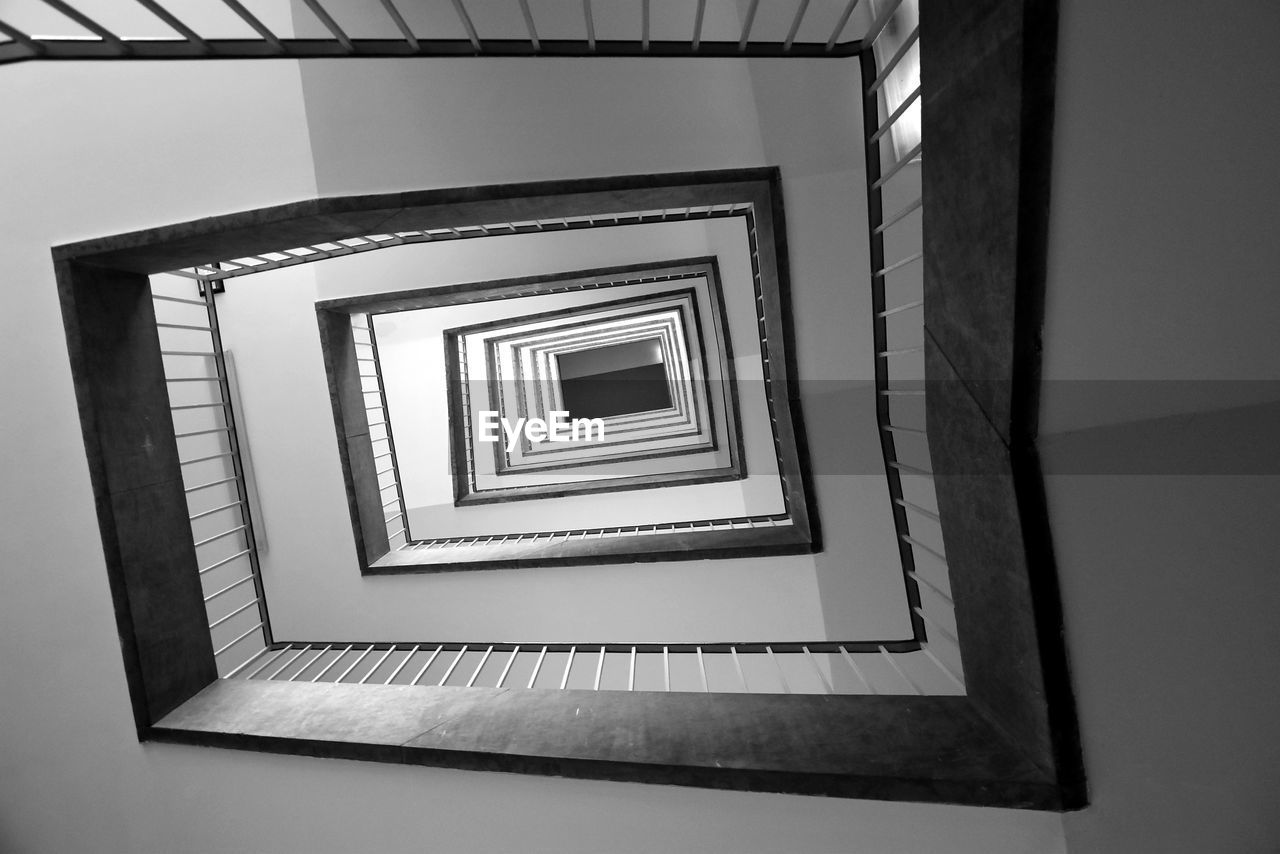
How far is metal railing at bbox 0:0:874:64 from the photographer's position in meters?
2.00

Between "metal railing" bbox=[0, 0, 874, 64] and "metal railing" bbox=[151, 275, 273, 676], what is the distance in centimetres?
256

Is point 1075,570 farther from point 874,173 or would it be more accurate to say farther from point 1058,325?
point 874,173

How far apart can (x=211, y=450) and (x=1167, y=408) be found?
20.8ft

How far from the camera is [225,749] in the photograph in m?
2.87

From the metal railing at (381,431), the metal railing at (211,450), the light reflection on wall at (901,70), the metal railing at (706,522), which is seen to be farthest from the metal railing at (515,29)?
the metal railing at (381,431)

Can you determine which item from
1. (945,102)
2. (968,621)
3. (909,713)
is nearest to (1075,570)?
(968,621)

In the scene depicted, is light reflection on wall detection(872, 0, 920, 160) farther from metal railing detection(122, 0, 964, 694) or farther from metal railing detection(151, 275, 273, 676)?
metal railing detection(151, 275, 273, 676)

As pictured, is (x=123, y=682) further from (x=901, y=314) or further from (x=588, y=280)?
(x=901, y=314)

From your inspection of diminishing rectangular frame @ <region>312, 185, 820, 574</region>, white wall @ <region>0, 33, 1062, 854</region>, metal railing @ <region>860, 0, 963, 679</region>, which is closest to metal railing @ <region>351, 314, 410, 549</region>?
diminishing rectangular frame @ <region>312, 185, 820, 574</region>

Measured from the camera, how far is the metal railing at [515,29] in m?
2.00

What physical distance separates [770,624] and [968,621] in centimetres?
295

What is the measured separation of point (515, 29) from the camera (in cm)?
249

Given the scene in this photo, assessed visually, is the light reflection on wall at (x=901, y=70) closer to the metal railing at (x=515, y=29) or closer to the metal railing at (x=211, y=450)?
the metal railing at (x=515, y=29)

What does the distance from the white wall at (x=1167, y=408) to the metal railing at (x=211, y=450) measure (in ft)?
15.7
